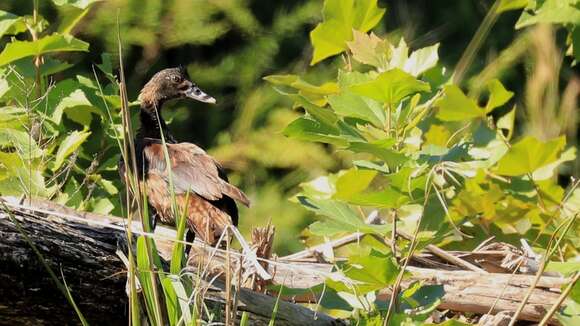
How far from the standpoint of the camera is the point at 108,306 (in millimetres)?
2354

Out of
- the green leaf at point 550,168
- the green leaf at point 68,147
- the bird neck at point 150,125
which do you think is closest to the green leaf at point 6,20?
the green leaf at point 68,147

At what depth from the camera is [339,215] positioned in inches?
107

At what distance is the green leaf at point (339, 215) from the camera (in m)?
2.68

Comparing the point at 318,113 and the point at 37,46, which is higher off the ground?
the point at 37,46

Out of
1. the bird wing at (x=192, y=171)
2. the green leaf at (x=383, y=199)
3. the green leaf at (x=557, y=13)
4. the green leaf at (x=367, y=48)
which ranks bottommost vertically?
the bird wing at (x=192, y=171)

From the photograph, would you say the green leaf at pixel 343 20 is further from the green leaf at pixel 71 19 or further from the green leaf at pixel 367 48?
the green leaf at pixel 71 19

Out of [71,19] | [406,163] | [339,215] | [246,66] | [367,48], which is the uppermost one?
[71,19]

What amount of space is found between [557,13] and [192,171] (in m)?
1.07

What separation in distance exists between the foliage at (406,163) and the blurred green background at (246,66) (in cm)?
124

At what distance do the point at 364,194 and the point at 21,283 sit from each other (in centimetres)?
79

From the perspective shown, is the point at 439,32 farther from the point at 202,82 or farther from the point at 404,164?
the point at 404,164

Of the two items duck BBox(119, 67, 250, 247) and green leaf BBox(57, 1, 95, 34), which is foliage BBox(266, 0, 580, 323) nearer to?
duck BBox(119, 67, 250, 247)

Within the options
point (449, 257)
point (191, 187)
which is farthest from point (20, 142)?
point (449, 257)

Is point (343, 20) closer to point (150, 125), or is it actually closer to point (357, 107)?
point (357, 107)
